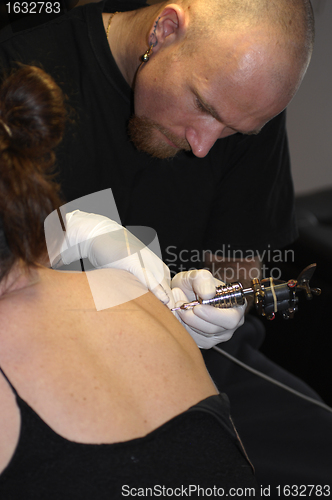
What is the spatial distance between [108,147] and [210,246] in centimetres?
53

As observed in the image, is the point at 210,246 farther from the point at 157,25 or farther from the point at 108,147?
the point at 157,25

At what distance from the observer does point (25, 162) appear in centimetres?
59

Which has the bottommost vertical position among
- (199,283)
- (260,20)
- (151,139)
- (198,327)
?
(198,327)

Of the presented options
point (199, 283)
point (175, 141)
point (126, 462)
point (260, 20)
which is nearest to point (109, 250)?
point (199, 283)

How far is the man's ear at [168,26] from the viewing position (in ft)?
2.97

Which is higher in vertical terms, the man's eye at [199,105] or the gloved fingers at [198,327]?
the man's eye at [199,105]

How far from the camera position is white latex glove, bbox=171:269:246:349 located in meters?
0.88

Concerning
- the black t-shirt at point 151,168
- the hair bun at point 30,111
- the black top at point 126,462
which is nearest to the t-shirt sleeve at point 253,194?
the black t-shirt at point 151,168

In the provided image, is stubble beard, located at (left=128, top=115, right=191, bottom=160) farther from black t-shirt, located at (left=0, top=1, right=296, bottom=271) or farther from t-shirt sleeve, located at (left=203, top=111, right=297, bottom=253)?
t-shirt sleeve, located at (left=203, top=111, right=297, bottom=253)

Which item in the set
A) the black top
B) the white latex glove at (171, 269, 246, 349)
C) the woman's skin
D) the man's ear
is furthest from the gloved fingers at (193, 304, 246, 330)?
the man's ear

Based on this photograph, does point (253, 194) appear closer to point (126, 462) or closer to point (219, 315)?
point (219, 315)

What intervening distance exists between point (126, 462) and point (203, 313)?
1.30 feet

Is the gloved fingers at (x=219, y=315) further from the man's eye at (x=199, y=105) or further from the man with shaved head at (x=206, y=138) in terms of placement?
the man's eye at (x=199, y=105)

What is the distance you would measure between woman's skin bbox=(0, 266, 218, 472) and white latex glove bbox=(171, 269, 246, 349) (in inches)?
6.7
